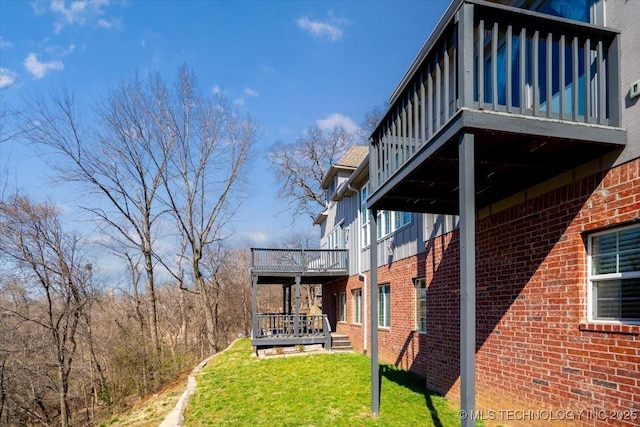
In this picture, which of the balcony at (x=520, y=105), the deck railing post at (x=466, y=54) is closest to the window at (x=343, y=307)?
the balcony at (x=520, y=105)

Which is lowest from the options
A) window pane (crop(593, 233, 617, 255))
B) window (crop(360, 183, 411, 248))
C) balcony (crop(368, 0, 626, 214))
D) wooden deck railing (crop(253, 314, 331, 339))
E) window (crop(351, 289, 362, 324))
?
wooden deck railing (crop(253, 314, 331, 339))

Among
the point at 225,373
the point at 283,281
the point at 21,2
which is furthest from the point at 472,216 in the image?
the point at 283,281

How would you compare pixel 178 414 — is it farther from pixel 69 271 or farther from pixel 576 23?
pixel 69 271

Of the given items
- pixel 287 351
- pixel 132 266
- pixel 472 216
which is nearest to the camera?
pixel 472 216

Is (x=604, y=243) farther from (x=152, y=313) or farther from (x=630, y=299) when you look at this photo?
(x=152, y=313)

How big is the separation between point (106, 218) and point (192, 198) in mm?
4340

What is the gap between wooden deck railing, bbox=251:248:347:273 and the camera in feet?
52.6

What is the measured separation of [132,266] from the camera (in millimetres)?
22453

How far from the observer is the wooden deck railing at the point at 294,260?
52.6ft

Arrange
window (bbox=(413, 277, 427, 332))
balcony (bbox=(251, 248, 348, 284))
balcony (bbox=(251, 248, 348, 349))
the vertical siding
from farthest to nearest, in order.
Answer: balcony (bbox=(251, 248, 348, 284)) < balcony (bbox=(251, 248, 348, 349)) < window (bbox=(413, 277, 427, 332)) < the vertical siding

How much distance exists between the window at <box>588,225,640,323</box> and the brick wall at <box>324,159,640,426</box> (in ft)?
0.38

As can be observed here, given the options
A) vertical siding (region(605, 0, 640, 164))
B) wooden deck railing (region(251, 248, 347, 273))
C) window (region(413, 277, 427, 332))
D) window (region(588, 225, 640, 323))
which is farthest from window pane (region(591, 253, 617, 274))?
wooden deck railing (region(251, 248, 347, 273))

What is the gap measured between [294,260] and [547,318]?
12.1 metres

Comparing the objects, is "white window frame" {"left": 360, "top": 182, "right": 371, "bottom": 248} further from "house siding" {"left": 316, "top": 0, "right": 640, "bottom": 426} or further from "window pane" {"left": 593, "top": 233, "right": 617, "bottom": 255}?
→ "window pane" {"left": 593, "top": 233, "right": 617, "bottom": 255}
